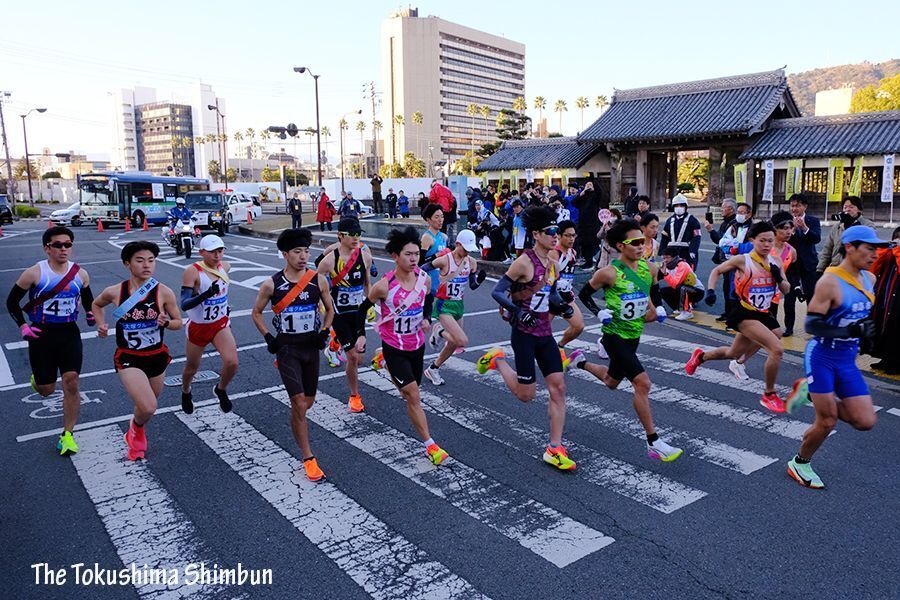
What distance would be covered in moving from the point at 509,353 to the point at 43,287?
586 cm

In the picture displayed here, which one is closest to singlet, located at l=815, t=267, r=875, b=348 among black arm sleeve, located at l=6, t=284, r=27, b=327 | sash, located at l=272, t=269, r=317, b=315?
sash, located at l=272, t=269, r=317, b=315

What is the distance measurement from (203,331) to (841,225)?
28.9 ft

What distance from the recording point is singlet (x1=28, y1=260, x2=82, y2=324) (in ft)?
19.8

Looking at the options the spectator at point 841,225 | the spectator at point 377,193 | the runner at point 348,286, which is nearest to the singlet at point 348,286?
the runner at point 348,286

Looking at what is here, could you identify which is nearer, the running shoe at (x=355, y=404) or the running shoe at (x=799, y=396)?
the running shoe at (x=799, y=396)

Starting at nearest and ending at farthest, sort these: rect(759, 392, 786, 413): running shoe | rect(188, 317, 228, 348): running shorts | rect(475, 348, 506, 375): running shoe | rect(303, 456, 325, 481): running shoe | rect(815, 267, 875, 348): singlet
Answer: rect(815, 267, 875, 348): singlet < rect(303, 456, 325, 481): running shoe < rect(475, 348, 506, 375): running shoe < rect(188, 317, 228, 348): running shorts < rect(759, 392, 786, 413): running shoe

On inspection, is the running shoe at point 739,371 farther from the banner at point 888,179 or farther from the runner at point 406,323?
the banner at point 888,179

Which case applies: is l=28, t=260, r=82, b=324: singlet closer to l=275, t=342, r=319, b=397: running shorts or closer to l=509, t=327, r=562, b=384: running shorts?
l=275, t=342, r=319, b=397: running shorts

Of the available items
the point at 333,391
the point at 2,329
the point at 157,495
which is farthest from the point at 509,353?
the point at 2,329

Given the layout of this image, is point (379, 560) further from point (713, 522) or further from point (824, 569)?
point (824, 569)

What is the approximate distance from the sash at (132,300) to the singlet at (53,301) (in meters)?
0.73

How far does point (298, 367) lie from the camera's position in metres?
5.53

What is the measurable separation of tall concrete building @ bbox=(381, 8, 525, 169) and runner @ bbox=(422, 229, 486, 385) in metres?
143

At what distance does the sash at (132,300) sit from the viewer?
222 inches
